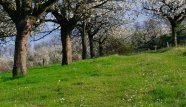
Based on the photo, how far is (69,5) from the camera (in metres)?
35.5

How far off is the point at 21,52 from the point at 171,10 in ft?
132

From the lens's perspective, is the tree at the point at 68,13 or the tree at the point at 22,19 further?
the tree at the point at 68,13

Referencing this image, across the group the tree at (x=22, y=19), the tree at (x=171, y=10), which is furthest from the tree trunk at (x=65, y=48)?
the tree at (x=171, y=10)

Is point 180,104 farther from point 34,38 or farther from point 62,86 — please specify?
point 34,38

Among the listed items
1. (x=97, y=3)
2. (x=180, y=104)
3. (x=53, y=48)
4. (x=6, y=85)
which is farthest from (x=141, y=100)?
(x=53, y=48)

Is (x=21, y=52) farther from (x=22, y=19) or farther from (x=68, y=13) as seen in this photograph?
(x=68, y=13)

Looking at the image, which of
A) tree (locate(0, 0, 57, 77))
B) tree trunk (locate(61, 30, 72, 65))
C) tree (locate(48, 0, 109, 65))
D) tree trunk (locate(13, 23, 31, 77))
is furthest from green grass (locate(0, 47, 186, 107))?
tree trunk (locate(61, 30, 72, 65))

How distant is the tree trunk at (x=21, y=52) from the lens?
1099 inches

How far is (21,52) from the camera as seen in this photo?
92.9ft

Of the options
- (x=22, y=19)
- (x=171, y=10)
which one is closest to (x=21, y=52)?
(x=22, y=19)

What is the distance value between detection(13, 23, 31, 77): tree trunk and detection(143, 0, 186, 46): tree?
38.0 metres

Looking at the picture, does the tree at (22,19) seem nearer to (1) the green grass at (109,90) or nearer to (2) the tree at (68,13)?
(1) the green grass at (109,90)

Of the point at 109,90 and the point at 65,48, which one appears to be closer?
the point at 109,90

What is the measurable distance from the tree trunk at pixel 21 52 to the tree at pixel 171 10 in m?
38.0
